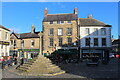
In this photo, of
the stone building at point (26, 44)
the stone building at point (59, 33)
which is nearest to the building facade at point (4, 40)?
the stone building at point (26, 44)

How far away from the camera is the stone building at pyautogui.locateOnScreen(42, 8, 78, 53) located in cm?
3086

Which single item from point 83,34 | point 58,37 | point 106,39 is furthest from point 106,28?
point 58,37

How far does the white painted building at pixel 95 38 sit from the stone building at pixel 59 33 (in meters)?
1.67

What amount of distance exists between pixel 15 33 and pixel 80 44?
1646 centimetres

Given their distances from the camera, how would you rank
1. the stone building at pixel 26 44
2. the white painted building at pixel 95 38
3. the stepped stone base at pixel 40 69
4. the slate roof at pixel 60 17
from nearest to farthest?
1. the stepped stone base at pixel 40 69
2. the white painted building at pixel 95 38
3. the slate roof at pixel 60 17
4. the stone building at pixel 26 44

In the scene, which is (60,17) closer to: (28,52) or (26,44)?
(26,44)

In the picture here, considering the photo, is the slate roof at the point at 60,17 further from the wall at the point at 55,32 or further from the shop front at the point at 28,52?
the shop front at the point at 28,52

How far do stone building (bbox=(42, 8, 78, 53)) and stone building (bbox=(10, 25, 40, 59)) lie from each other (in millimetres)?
2707

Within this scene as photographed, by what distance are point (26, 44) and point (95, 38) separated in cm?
1562

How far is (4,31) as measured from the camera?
3009 cm

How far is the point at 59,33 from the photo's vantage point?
3144cm

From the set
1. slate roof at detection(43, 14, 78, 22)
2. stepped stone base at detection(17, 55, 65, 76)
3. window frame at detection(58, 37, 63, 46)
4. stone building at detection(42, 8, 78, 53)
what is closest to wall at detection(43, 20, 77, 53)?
stone building at detection(42, 8, 78, 53)

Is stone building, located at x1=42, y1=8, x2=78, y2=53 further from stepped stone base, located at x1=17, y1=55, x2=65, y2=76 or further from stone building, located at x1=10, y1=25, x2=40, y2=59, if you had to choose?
stepped stone base, located at x1=17, y1=55, x2=65, y2=76

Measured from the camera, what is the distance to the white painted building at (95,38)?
1200 inches
